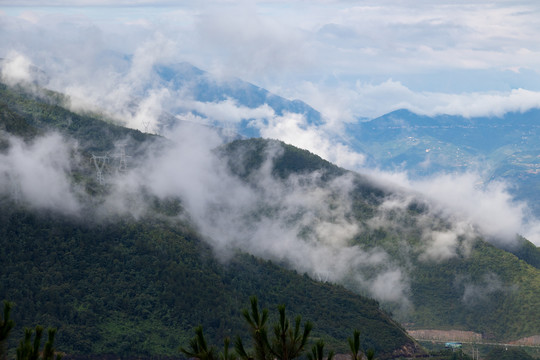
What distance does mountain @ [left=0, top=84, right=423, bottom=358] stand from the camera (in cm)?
13362

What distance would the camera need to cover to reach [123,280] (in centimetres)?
14850

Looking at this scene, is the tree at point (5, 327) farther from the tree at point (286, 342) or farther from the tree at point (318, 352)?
the tree at point (318, 352)

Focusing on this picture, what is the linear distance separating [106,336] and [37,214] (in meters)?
33.0

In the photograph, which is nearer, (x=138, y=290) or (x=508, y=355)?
(x=138, y=290)

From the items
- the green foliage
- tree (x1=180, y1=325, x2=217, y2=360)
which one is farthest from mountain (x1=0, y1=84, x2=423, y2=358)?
tree (x1=180, y1=325, x2=217, y2=360)

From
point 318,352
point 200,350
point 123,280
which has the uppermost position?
point 123,280

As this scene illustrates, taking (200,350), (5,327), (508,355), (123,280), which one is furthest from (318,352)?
(508,355)

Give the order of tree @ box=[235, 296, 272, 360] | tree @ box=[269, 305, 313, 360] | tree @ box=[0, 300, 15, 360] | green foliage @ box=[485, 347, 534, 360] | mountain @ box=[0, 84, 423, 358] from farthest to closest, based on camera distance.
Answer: green foliage @ box=[485, 347, 534, 360]
mountain @ box=[0, 84, 423, 358]
tree @ box=[269, 305, 313, 360]
tree @ box=[235, 296, 272, 360]
tree @ box=[0, 300, 15, 360]

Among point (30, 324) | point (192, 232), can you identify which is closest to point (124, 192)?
point (192, 232)

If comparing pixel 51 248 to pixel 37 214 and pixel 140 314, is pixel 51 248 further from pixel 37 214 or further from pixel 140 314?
pixel 140 314

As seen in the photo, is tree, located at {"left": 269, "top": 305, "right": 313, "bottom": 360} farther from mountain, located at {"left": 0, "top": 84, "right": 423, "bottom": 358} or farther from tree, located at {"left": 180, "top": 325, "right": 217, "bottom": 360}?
mountain, located at {"left": 0, "top": 84, "right": 423, "bottom": 358}

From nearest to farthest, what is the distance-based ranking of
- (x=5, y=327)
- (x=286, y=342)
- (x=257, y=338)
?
(x=5, y=327) → (x=257, y=338) → (x=286, y=342)

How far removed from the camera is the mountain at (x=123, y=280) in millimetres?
133625

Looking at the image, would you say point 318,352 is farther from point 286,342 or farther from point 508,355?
point 508,355
